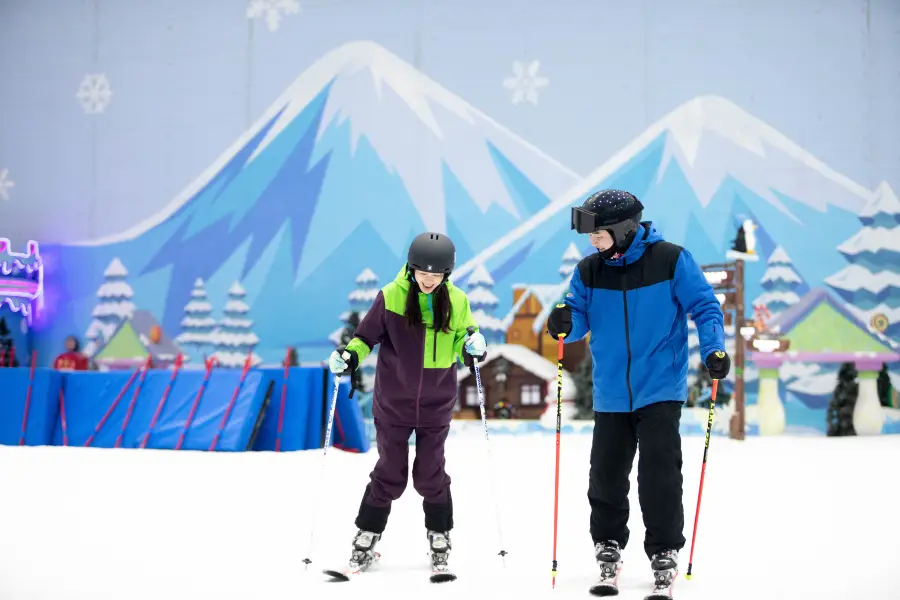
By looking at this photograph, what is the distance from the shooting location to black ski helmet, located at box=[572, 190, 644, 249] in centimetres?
304

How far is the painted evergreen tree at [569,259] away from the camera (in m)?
9.65

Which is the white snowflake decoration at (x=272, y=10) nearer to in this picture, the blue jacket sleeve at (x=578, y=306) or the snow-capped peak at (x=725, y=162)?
the snow-capped peak at (x=725, y=162)

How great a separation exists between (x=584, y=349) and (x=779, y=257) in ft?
7.84

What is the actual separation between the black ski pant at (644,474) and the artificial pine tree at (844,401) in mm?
7149

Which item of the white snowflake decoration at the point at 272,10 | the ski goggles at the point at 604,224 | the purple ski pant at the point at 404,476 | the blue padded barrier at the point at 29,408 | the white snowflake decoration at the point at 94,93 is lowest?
the blue padded barrier at the point at 29,408

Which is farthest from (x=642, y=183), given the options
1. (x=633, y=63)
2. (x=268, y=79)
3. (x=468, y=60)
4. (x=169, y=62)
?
(x=169, y=62)

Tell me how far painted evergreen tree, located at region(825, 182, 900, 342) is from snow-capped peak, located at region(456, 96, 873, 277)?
0.31 m

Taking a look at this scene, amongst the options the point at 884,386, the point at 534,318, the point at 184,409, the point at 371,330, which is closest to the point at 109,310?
the point at 184,409

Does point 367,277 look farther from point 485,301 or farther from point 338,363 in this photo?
point 338,363

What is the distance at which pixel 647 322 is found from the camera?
119 inches

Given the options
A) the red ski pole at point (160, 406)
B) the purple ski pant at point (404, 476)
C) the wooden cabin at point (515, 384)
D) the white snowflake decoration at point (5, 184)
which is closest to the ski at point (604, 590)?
the purple ski pant at point (404, 476)

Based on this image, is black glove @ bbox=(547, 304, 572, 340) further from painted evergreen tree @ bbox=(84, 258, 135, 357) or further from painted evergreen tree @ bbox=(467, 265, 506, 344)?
painted evergreen tree @ bbox=(84, 258, 135, 357)

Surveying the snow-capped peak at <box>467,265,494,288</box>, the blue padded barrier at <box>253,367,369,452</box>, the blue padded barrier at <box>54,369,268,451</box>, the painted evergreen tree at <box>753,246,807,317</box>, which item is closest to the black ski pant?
the blue padded barrier at <box>253,367,369,452</box>

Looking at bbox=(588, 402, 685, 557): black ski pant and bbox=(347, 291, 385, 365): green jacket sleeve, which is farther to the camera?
bbox=(347, 291, 385, 365): green jacket sleeve
